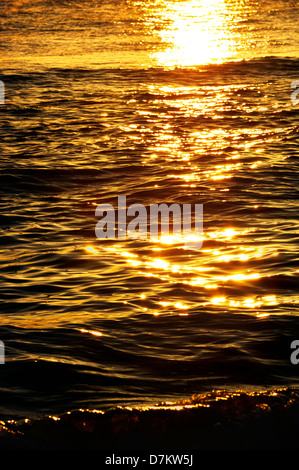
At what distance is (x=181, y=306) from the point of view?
717 cm

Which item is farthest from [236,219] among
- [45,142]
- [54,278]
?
[45,142]

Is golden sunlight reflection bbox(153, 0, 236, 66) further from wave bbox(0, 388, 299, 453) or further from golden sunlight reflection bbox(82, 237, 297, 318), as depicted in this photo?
wave bbox(0, 388, 299, 453)

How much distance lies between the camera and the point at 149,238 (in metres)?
9.06

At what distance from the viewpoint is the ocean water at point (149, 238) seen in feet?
19.6

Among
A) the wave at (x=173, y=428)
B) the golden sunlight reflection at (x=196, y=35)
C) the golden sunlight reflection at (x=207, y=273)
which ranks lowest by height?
the wave at (x=173, y=428)

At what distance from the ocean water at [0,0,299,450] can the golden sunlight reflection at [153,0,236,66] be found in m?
0.15

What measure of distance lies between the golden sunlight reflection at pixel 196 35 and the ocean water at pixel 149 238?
0.51 ft

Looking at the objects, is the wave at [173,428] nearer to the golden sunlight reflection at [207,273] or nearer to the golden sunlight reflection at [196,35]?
the golden sunlight reflection at [207,273]

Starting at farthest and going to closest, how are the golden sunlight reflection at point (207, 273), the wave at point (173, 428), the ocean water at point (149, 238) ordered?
the golden sunlight reflection at point (207, 273) < the ocean water at point (149, 238) < the wave at point (173, 428)

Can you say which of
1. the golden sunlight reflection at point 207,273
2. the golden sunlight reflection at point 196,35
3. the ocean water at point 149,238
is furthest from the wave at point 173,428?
the golden sunlight reflection at point 196,35

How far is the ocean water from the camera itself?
5.97 meters

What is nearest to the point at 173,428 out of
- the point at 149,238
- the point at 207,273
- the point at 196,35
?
the point at 207,273

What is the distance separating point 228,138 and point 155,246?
19.2 feet

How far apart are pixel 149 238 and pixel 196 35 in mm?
17104
